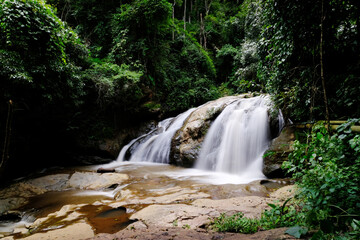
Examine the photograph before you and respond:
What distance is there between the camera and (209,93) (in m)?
14.8

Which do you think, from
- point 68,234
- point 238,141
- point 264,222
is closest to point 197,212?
point 264,222

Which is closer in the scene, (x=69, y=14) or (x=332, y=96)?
(x=332, y=96)

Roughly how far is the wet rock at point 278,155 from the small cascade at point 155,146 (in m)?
4.63

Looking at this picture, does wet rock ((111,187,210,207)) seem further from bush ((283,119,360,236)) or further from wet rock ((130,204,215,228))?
bush ((283,119,360,236))

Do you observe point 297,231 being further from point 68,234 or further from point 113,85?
point 113,85

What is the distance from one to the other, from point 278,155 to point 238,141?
2015mm

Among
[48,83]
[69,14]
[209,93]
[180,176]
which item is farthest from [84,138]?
[69,14]

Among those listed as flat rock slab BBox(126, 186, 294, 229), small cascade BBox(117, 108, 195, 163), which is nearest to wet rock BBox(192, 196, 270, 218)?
flat rock slab BBox(126, 186, 294, 229)

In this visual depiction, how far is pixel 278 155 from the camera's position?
5.45m

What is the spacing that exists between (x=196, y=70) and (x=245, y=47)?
13.7 ft

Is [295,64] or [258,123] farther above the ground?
[295,64]

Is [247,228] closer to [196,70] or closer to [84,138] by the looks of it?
[84,138]

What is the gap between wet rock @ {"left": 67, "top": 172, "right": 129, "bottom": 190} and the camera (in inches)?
225

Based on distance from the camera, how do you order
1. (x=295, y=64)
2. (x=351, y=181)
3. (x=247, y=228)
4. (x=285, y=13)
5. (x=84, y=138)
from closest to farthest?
1. (x=351, y=181)
2. (x=247, y=228)
3. (x=285, y=13)
4. (x=295, y=64)
5. (x=84, y=138)
